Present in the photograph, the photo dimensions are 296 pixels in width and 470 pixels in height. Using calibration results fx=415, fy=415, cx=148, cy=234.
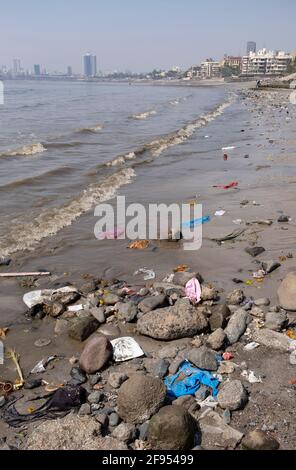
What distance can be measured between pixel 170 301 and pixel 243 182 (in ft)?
25.7

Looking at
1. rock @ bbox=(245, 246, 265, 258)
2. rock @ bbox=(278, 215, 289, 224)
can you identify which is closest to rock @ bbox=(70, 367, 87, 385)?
rock @ bbox=(245, 246, 265, 258)

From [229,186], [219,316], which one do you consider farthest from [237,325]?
[229,186]

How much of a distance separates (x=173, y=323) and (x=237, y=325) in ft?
2.58

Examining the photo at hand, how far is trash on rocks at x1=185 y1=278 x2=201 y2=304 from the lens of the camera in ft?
19.2

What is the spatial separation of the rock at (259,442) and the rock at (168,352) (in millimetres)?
1387

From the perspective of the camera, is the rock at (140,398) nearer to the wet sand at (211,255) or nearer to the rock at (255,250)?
the wet sand at (211,255)

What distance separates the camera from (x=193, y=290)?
5.93 m

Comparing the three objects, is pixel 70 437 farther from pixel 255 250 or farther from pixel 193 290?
pixel 255 250

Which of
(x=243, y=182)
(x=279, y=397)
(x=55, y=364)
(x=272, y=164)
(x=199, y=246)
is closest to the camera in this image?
(x=279, y=397)

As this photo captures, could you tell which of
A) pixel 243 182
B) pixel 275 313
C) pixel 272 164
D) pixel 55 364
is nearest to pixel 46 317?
pixel 55 364

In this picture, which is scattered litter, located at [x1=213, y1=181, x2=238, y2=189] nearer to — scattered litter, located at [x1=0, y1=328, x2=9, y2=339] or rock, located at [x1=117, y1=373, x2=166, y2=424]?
scattered litter, located at [x1=0, y1=328, x2=9, y2=339]

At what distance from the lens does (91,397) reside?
4.09 m

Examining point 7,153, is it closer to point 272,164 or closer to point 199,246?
point 272,164

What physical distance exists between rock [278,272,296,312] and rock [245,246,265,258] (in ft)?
5.20
